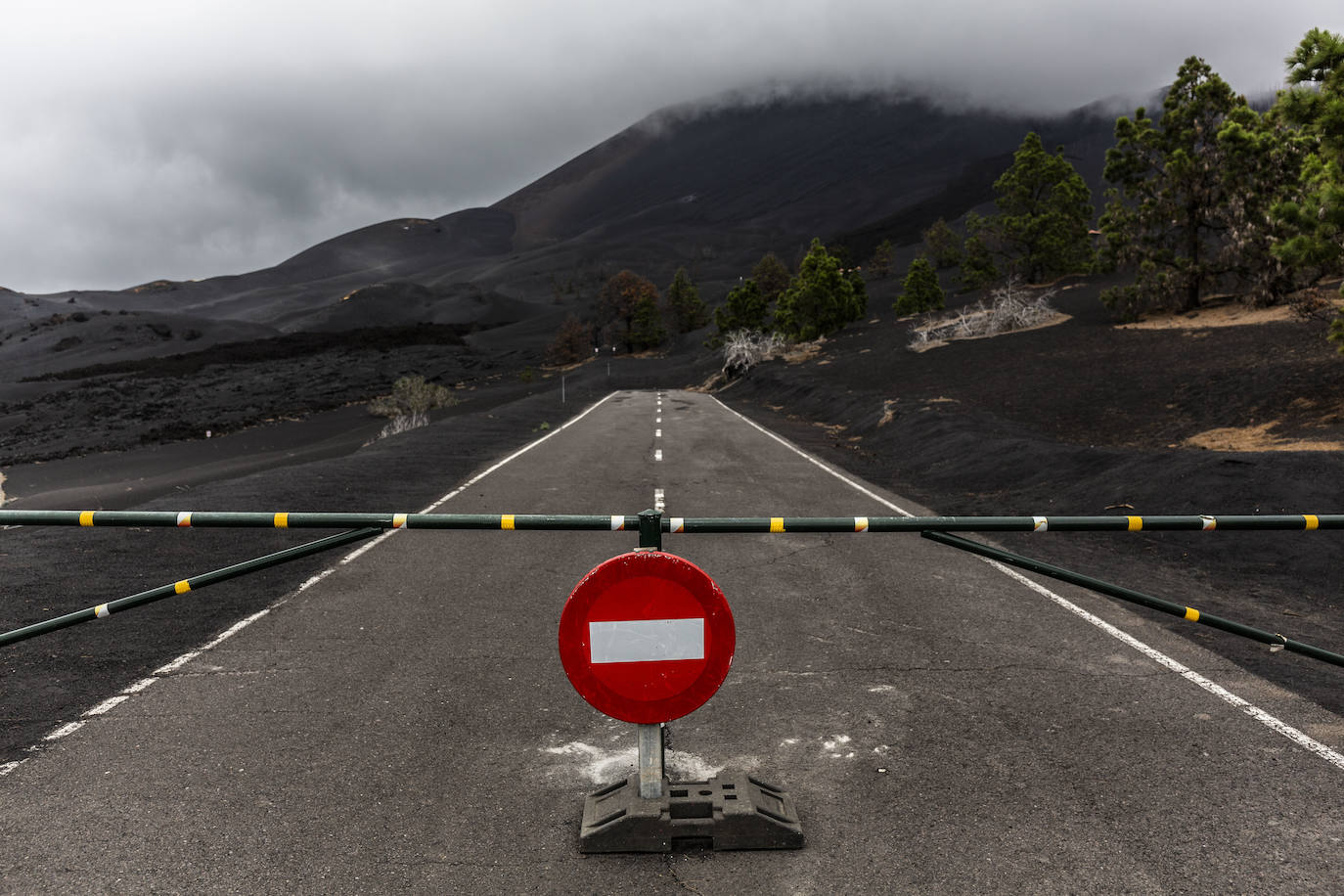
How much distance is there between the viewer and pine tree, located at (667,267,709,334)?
92250mm

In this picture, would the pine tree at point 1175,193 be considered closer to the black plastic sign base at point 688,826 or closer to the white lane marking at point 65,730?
the black plastic sign base at point 688,826

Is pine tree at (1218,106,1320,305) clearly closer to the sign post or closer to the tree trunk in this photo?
the tree trunk

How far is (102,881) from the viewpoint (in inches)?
124

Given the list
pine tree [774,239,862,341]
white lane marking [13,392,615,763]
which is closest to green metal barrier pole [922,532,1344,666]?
white lane marking [13,392,615,763]

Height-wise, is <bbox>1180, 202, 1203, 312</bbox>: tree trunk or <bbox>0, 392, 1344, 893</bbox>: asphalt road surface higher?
<bbox>1180, 202, 1203, 312</bbox>: tree trunk

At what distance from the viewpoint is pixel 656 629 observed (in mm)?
3248

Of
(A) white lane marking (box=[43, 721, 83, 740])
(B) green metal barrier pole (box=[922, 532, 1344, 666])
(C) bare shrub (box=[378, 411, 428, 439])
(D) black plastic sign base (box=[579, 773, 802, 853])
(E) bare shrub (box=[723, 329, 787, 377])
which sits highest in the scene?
(E) bare shrub (box=[723, 329, 787, 377])

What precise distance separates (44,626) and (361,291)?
202 m

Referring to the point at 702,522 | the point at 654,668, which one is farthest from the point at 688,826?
the point at 702,522

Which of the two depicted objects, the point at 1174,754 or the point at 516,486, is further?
the point at 516,486

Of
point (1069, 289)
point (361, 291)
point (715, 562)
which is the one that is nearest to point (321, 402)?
point (1069, 289)

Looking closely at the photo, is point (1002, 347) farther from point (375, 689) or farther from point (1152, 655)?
point (375, 689)

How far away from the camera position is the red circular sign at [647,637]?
10.5ft

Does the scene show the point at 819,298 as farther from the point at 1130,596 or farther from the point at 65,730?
the point at 65,730
